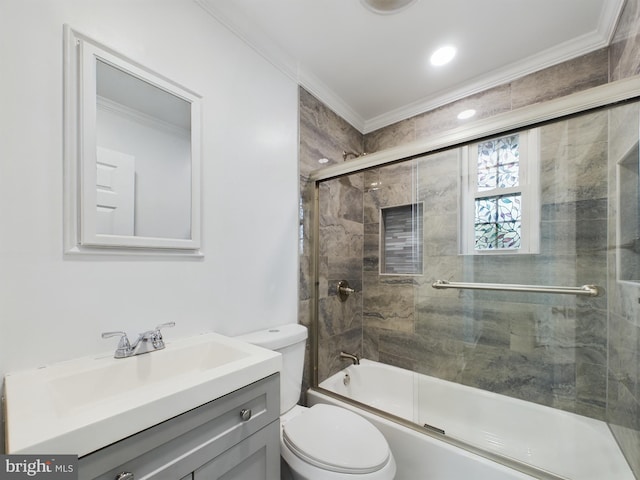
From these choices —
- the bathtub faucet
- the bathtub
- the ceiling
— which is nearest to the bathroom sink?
the bathtub

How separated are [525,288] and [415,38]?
154 cm

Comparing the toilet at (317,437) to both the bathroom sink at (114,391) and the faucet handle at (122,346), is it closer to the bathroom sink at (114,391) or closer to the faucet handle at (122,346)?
the bathroom sink at (114,391)

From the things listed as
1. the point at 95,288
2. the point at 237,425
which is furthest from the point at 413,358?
the point at 95,288

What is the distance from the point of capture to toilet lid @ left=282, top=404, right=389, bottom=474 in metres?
1.02

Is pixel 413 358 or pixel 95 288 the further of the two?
pixel 413 358

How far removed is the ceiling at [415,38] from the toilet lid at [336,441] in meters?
1.90

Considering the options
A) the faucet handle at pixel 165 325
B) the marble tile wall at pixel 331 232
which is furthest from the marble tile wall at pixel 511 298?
the faucet handle at pixel 165 325

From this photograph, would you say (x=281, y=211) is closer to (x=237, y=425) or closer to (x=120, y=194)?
(x=120, y=194)

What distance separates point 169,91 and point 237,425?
1.25 m

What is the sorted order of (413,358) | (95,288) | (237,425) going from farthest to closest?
(413,358) < (95,288) < (237,425)

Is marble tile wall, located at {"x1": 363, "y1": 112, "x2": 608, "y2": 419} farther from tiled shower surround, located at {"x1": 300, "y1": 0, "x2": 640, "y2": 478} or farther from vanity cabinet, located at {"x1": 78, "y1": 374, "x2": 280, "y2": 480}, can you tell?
vanity cabinet, located at {"x1": 78, "y1": 374, "x2": 280, "y2": 480}

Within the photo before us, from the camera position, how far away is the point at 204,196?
1215 millimetres

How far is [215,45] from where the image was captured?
129 cm

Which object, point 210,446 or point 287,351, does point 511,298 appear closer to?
point 287,351
